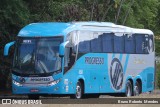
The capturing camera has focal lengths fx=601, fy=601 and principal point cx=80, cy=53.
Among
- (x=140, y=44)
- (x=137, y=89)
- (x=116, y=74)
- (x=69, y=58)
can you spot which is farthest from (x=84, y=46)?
(x=137, y=89)

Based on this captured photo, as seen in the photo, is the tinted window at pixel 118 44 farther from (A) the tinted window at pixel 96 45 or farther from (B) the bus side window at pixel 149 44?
(B) the bus side window at pixel 149 44

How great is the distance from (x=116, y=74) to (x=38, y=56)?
5.72m

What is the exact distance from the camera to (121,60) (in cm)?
2984

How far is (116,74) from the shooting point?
29688 millimetres

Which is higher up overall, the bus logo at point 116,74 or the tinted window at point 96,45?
the tinted window at point 96,45

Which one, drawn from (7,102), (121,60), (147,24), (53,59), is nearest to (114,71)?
(121,60)

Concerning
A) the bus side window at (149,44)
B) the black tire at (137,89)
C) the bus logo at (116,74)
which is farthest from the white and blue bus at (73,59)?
the bus side window at (149,44)

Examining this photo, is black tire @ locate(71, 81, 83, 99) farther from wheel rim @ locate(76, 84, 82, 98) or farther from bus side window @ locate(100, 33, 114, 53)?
bus side window @ locate(100, 33, 114, 53)

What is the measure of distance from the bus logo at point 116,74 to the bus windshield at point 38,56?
4775 millimetres

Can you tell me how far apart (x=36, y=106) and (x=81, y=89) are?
1024cm

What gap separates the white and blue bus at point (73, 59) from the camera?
2522 cm

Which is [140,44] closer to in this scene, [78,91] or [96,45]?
[96,45]

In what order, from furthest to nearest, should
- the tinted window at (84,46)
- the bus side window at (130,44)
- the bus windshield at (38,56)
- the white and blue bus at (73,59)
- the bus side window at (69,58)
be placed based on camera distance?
the bus side window at (130,44)
the tinted window at (84,46)
the bus side window at (69,58)
the white and blue bus at (73,59)
the bus windshield at (38,56)

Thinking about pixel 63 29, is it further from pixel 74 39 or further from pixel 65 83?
pixel 65 83
